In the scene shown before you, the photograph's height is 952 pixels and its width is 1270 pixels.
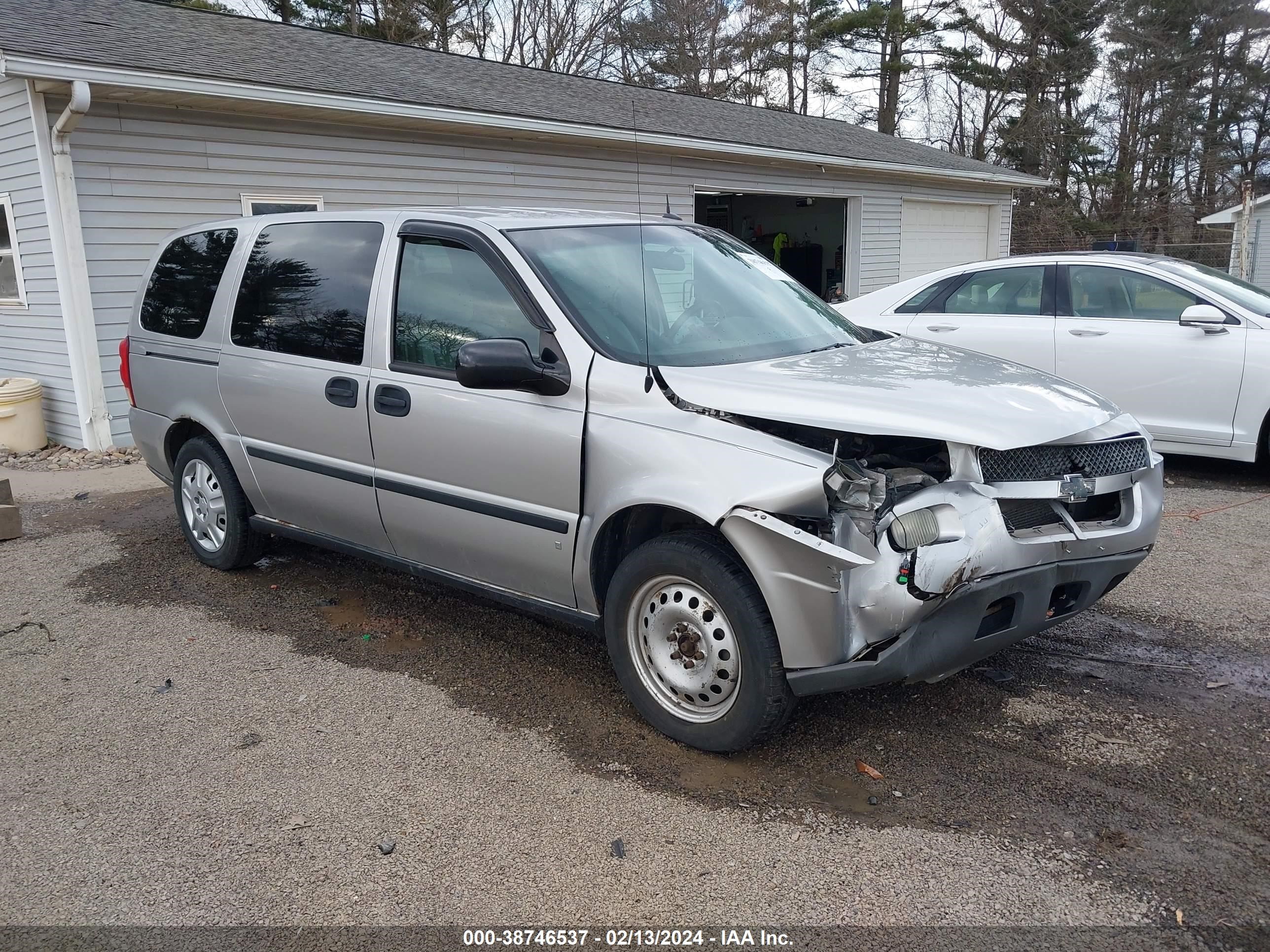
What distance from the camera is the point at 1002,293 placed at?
7887 mm

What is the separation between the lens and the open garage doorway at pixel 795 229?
61.8 feet

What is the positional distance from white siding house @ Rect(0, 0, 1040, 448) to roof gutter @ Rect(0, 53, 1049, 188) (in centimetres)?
2

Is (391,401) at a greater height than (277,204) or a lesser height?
lesser

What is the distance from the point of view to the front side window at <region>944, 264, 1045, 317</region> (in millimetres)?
7727

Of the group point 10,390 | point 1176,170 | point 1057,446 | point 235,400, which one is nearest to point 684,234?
point 1057,446

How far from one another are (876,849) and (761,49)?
31222mm

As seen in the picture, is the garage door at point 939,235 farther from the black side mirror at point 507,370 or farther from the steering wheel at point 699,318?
the black side mirror at point 507,370

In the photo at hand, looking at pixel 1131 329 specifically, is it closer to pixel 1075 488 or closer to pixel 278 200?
pixel 1075 488

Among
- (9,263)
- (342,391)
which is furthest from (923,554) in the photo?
(9,263)

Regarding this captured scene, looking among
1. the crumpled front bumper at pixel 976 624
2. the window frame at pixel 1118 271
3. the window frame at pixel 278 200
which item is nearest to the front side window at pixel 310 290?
the crumpled front bumper at pixel 976 624

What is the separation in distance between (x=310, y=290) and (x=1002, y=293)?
546 cm

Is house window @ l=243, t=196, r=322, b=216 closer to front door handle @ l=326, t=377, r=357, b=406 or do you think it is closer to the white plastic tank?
the white plastic tank

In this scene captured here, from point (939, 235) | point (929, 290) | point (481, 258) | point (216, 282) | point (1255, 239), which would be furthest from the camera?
point (1255, 239)

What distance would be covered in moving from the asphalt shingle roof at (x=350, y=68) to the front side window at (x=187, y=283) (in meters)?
3.94
